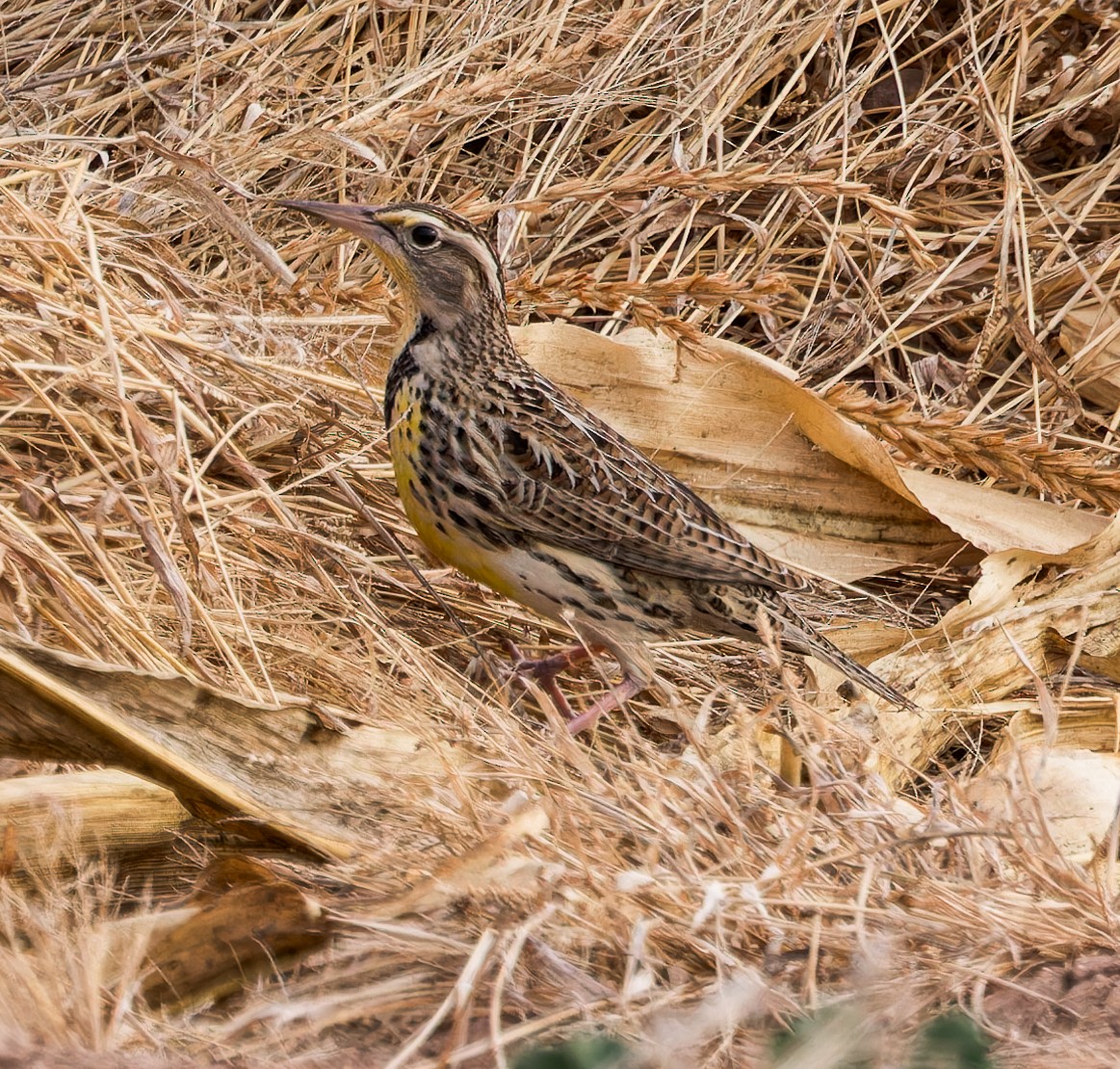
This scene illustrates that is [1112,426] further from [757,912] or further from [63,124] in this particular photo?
[63,124]

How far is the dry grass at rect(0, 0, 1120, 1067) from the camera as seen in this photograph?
1849mm

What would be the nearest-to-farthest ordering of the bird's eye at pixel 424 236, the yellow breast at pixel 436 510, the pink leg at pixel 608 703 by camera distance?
the pink leg at pixel 608 703, the yellow breast at pixel 436 510, the bird's eye at pixel 424 236

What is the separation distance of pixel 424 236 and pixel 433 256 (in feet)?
0.16

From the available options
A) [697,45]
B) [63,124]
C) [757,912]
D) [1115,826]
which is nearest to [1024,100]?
[697,45]

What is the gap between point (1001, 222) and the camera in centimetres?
468

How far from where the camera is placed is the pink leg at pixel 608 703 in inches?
121

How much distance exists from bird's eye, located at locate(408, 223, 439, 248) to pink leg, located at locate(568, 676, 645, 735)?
1049mm

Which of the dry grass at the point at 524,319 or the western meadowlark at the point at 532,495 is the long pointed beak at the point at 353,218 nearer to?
the western meadowlark at the point at 532,495

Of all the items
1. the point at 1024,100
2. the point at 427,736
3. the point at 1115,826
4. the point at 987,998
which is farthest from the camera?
the point at 1024,100

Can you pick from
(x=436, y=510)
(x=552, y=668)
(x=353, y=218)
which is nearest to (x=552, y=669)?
(x=552, y=668)

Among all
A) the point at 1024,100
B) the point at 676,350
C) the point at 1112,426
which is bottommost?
the point at 1112,426

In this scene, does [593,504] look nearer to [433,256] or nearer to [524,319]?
[433,256]

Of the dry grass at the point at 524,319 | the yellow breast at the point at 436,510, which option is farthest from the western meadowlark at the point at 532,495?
the dry grass at the point at 524,319

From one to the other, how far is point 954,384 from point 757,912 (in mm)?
2905
